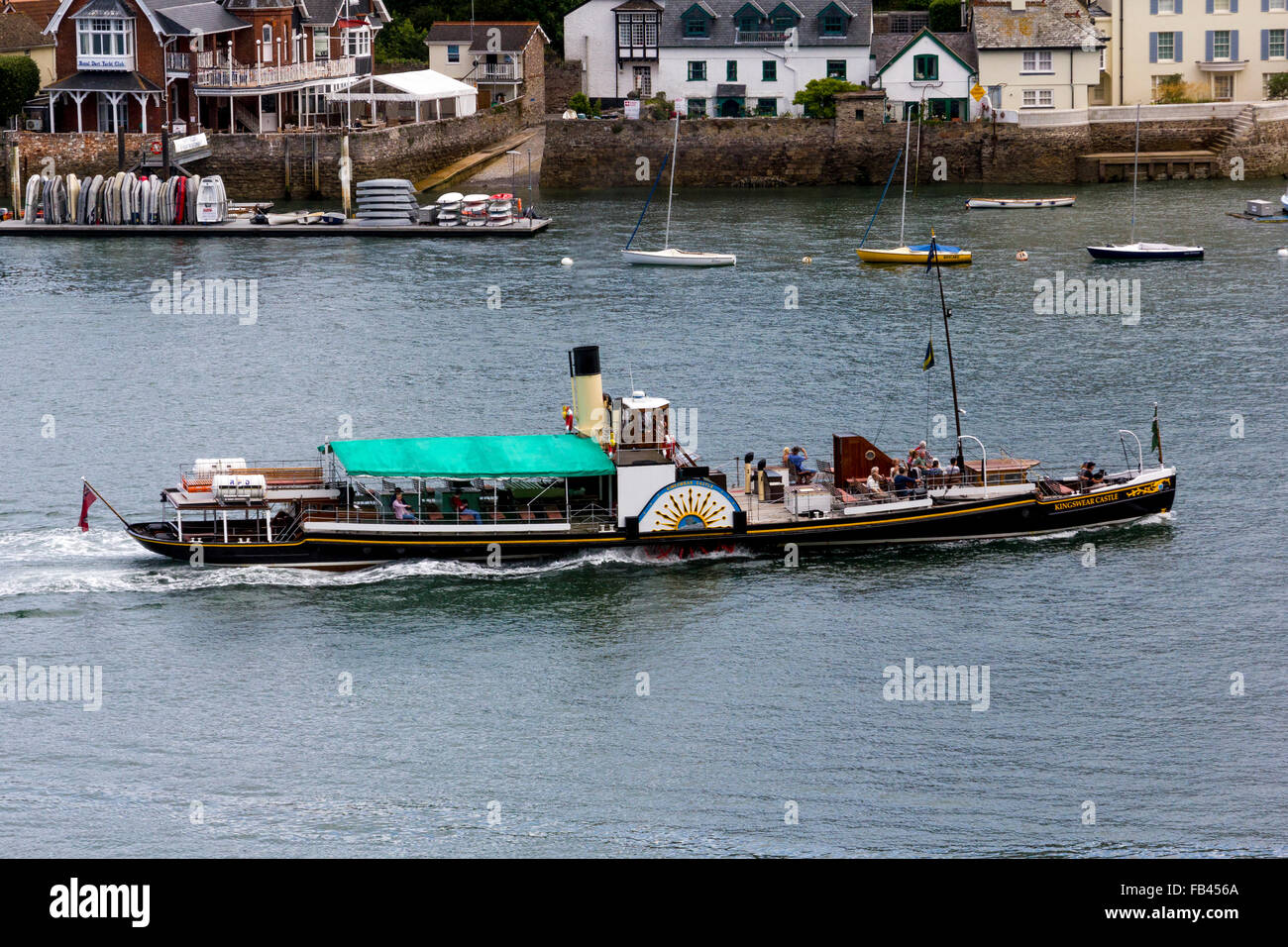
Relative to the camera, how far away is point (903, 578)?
4916 centimetres

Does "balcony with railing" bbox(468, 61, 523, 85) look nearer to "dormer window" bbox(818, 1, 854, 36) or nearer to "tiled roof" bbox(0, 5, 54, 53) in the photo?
"dormer window" bbox(818, 1, 854, 36)

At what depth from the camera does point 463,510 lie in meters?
49.8

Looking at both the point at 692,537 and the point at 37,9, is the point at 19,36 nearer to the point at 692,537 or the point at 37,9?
the point at 37,9

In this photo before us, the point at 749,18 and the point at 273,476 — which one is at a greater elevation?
the point at 749,18

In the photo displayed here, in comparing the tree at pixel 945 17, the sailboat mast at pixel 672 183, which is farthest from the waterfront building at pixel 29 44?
the tree at pixel 945 17

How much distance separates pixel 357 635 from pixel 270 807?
29.5ft

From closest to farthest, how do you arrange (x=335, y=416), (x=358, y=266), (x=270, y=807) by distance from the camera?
(x=270, y=807) → (x=335, y=416) → (x=358, y=266)

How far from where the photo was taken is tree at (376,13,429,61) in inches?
5714

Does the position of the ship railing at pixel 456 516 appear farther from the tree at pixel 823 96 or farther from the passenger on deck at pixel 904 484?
the tree at pixel 823 96

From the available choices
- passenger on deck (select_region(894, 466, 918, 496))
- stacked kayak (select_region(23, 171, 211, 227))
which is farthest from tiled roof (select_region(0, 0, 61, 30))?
passenger on deck (select_region(894, 466, 918, 496))

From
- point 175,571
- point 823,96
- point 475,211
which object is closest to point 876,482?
point 175,571

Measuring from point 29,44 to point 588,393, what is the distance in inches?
3683
